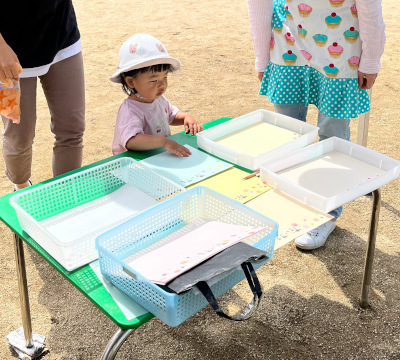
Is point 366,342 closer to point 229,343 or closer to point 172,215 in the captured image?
point 229,343

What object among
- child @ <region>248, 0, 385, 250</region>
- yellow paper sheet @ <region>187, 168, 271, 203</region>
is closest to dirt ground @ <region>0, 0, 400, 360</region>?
child @ <region>248, 0, 385, 250</region>

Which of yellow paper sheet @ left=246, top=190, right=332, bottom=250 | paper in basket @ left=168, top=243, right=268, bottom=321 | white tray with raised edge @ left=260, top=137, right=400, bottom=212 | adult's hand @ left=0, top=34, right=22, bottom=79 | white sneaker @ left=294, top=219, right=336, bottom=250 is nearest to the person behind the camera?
paper in basket @ left=168, top=243, right=268, bottom=321

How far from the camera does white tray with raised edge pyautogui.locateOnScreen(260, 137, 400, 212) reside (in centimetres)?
163

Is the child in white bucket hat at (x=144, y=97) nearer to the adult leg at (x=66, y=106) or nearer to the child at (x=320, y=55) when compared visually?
the adult leg at (x=66, y=106)

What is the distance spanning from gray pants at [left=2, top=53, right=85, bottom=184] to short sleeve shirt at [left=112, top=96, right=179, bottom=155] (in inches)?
10.9

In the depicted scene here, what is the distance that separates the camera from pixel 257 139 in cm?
203

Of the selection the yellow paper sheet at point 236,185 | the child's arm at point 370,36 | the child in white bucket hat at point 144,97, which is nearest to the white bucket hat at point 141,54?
the child in white bucket hat at point 144,97

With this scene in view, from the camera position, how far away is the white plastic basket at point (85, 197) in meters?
1.55

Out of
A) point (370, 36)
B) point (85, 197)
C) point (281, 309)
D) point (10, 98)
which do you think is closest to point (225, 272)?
point (85, 197)

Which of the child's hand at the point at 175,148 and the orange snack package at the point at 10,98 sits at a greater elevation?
the orange snack package at the point at 10,98

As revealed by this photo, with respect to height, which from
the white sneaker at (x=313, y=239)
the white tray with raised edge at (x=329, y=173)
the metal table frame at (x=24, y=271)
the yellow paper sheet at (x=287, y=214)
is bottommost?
the white sneaker at (x=313, y=239)

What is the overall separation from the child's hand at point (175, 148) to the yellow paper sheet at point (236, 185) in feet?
0.58

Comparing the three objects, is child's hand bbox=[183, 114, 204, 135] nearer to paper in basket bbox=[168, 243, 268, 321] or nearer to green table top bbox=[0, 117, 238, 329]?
green table top bbox=[0, 117, 238, 329]

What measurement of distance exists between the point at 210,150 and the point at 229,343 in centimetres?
68
